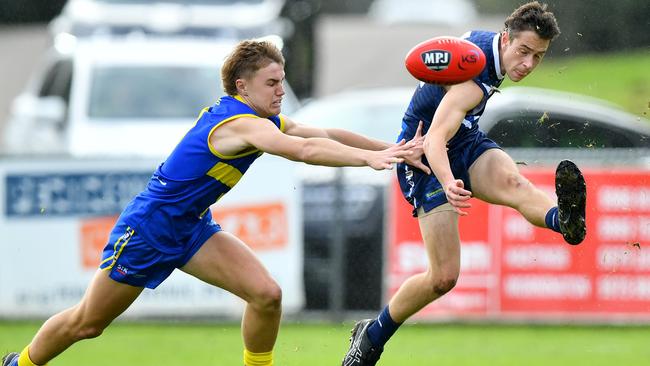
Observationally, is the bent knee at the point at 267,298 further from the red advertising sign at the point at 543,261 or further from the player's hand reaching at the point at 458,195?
the red advertising sign at the point at 543,261

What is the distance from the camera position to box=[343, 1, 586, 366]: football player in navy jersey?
22.6 ft

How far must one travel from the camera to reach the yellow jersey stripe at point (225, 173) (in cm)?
680

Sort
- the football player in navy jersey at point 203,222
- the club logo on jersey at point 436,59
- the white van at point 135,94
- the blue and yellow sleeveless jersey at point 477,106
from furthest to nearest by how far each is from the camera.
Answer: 1. the white van at point 135,94
2. the blue and yellow sleeveless jersey at point 477,106
3. the football player in navy jersey at point 203,222
4. the club logo on jersey at point 436,59

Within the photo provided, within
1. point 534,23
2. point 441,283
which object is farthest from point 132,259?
point 534,23

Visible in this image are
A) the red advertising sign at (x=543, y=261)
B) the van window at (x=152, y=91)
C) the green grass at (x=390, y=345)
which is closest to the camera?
the green grass at (x=390, y=345)

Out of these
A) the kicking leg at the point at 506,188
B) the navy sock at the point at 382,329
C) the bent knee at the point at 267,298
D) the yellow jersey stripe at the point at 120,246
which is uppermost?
Answer: the kicking leg at the point at 506,188

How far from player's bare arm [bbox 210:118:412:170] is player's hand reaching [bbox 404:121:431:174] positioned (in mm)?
55

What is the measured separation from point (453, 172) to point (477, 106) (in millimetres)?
449

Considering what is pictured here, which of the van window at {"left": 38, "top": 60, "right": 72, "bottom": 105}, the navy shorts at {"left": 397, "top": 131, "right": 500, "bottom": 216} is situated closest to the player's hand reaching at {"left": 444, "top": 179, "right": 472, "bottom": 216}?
the navy shorts at {"left": 397, "top": 131, "right": 500, "bottom": 216}

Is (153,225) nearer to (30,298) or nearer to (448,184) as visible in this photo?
(448,184)

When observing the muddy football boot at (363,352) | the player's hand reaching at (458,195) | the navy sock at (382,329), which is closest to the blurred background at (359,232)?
the muddy football boot at (363,352)

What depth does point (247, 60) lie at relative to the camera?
6797 mm

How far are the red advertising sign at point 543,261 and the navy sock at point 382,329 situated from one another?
360 centimetres

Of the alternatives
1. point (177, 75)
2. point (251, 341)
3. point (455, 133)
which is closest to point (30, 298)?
point (177, 75)
